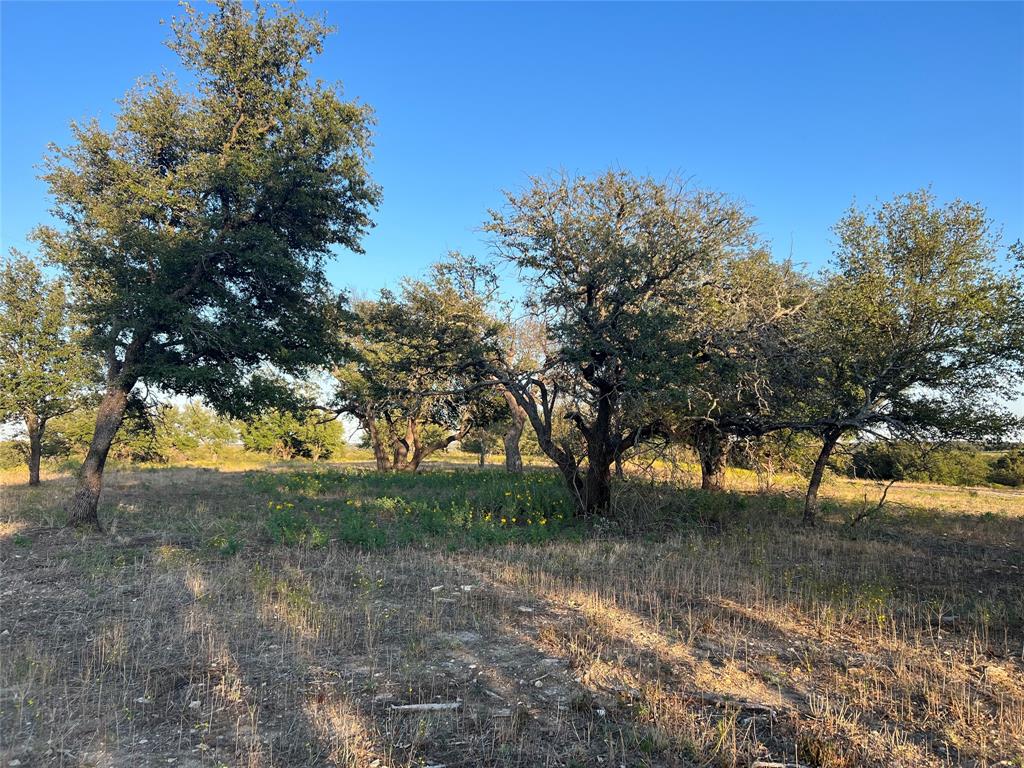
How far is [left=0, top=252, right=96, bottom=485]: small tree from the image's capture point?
1962 cm

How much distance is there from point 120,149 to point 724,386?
14150mm

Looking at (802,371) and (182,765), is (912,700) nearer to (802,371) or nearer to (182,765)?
(182,765)

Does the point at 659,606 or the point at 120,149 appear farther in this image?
the point at 120,149

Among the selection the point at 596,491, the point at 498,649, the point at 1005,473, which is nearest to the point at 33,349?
the point at 596,491

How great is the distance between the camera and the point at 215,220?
12.1 metres

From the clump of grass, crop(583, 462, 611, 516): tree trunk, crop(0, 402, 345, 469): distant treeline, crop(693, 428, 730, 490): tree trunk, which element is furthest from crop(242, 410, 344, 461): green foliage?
crop(693, 428, 730, 490): tree trunk

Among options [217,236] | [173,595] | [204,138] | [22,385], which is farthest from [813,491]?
[22,385]

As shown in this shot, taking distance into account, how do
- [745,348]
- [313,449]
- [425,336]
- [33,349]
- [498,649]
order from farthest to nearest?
[313,449] < [33,349] < [425,336] < [745,348] < [498,649]

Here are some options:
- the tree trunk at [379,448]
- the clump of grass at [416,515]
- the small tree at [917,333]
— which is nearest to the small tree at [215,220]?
the clump of grass at [416,515]

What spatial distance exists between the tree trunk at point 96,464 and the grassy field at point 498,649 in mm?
628

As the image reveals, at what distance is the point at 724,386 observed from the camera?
1216 cm

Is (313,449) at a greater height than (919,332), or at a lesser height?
lesser

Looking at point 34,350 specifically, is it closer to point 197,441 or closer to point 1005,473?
point 197,441

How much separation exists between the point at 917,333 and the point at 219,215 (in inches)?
618
